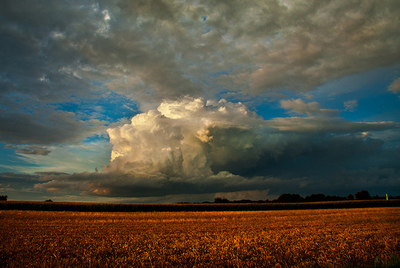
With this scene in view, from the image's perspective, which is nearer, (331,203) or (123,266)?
(123,266)

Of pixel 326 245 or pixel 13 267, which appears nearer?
pixel 13 267

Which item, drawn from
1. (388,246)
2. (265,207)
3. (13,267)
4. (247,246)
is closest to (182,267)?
(247,246)

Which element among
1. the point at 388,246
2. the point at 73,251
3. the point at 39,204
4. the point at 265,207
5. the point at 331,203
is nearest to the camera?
the point at 73,251

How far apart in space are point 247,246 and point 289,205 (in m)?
66.1

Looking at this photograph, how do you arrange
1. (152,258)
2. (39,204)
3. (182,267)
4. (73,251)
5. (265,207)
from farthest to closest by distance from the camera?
1. (265,207)
2. (39,204)
3. (73,251)
4. (152,258)
5. (182,267)

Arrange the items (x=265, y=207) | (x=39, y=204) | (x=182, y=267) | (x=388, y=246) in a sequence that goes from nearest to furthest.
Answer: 1. (x=182, y=267)
2. (x=388, y=246)
3. (x=39, y=204)
4. (x=265, y=207)

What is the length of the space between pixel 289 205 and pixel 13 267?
238ft

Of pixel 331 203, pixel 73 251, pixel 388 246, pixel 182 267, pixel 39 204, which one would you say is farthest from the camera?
pixel 331 203

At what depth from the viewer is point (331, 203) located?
7900 centimetres

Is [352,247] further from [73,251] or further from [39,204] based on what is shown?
[39,204]

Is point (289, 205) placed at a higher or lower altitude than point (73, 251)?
lower

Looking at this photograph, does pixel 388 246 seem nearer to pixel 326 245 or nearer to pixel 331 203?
pixel 326 245

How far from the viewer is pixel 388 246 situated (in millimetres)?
12797

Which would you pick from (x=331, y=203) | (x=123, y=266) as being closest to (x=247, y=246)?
(x=123, y=266)
